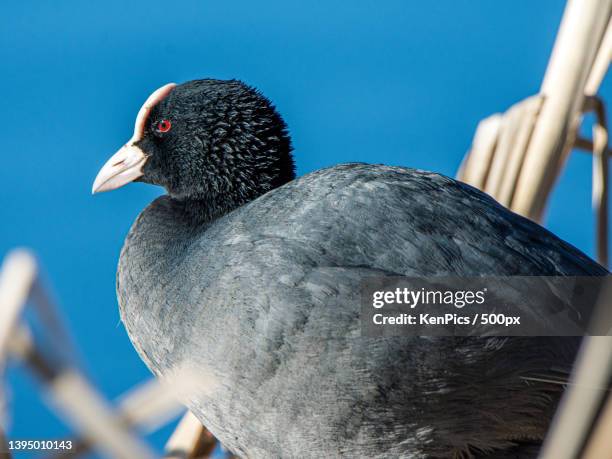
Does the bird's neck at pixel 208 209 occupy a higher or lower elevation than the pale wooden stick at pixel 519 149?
lower

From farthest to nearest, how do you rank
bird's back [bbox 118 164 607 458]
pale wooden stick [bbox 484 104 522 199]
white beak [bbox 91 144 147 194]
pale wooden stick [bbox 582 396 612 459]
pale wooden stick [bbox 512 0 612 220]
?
white beak [bbox 91 144 147 194] < pale wooden stick [bbox 484 104 522 199] < pale wooden stick [bbox 512 0 612 220] < bird's back [bbox 118 164 607 458] < pale wooden stick [bbox 582 396 612 459]

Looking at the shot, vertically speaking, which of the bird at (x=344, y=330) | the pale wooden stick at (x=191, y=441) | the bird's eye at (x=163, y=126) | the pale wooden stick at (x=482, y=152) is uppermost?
the pale wooden stick at (x=482, y=152)

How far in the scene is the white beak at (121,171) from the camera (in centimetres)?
188

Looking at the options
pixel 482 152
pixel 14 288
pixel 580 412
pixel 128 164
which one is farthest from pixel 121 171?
pixel 580 412

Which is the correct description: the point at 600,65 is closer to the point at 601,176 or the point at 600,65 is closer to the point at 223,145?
the point at 601,176

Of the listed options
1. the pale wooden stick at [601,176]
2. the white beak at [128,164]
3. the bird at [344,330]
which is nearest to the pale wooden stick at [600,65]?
the pale wooden stick at [601,176]

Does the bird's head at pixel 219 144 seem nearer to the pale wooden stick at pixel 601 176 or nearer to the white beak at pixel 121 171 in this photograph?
the white beak at pixel 121 171

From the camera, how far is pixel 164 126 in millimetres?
1814

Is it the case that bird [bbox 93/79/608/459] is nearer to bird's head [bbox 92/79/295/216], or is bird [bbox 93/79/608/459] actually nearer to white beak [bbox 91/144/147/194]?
bird's head [bbox 92/79/295/216]

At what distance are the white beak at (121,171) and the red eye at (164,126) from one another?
8 cm

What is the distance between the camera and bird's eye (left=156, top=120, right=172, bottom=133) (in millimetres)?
1804

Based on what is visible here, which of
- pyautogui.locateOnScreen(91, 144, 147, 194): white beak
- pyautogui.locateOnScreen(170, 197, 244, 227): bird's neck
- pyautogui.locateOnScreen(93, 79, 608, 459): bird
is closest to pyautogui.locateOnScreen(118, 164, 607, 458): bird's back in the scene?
pyautogui.locateOnScreen(93, 79, 608, 459): bird

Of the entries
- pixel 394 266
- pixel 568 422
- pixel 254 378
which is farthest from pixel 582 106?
pixel 568 422

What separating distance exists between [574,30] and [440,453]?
0.84 metres
